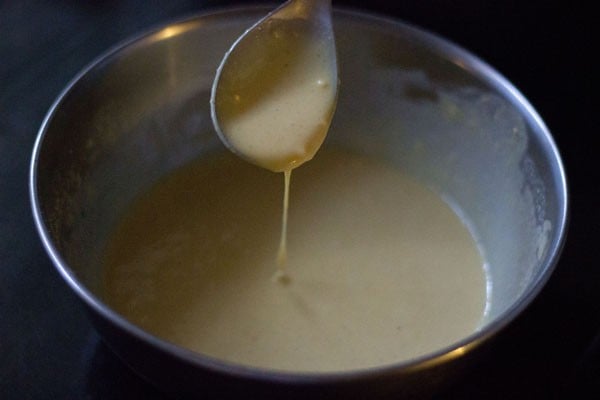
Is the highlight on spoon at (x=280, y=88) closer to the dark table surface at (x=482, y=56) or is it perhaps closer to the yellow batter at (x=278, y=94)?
the yellow batter at (x=278, y=94)

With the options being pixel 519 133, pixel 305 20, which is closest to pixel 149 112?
pixel 305 20

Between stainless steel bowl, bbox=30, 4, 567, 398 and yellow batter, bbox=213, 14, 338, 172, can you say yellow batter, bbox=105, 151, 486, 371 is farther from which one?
yellow batter, bbox=213, 14, 338, 172

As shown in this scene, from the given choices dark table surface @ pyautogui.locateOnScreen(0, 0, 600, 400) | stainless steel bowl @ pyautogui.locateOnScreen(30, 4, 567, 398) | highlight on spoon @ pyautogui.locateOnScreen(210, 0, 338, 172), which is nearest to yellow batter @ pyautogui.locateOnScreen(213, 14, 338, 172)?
highlight on spoon @ pyautogui.locateOnScreen(210, 0, 338, 172)

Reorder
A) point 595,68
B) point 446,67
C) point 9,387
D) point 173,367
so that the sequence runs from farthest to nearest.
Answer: point 595,68, point 446,67, point 9,387, point 173,367

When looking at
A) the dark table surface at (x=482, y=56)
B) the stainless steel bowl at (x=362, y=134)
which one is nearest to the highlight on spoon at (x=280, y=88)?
the stainless steel bowl at (x=362, y=134)

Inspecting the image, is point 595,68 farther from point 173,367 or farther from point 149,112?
point 173,367

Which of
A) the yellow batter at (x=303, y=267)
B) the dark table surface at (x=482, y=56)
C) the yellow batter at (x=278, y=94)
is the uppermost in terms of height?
the yellow batter at (x=278, y=94)
